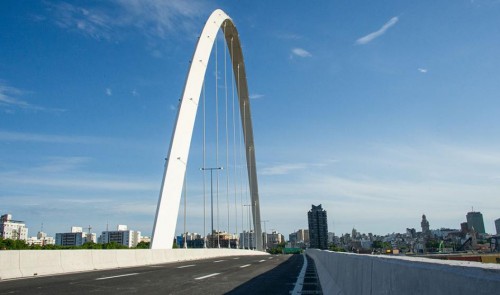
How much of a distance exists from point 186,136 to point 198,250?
882 cm

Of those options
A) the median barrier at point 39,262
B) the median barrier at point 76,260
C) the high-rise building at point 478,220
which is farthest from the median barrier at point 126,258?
the high-rise building at point 478,220

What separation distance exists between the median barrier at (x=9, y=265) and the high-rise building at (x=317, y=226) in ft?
435

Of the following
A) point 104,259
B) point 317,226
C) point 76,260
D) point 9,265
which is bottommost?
point 104,259

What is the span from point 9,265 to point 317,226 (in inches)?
5429

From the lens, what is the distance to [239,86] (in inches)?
2335

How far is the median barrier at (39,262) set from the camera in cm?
1370

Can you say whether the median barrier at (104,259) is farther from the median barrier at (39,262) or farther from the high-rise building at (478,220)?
the high-rise building at (478,220)

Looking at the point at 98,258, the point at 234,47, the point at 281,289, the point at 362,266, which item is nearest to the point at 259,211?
the point at 234,47

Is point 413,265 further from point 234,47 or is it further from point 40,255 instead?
point 234,47

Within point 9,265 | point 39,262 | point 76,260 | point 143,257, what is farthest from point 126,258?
point 9,265

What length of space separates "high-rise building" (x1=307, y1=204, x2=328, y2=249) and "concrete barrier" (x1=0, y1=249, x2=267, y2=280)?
121 m

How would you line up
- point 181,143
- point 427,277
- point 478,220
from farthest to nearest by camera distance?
point 478,220, point 181,143, point 427,277

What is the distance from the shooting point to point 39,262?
1451cm

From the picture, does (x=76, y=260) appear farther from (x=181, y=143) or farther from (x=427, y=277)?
(x=427, y=277)
